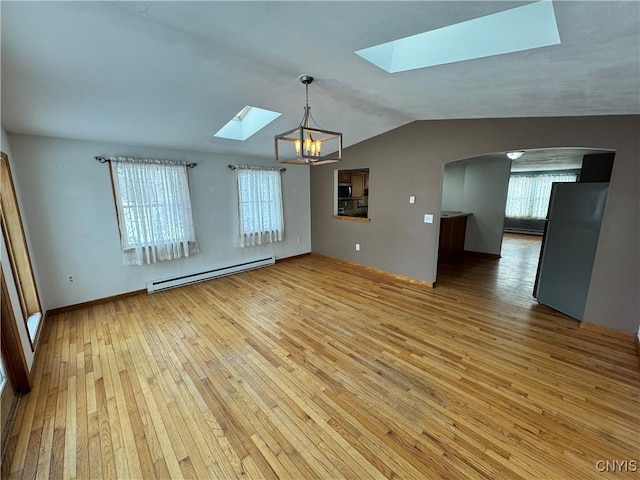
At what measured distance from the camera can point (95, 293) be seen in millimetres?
3479

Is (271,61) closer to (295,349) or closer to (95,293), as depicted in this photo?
(295,349)

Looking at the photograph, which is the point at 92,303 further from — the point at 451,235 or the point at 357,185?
the point at 451,235

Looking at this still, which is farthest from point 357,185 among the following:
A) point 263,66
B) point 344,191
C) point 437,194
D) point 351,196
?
point 263,66

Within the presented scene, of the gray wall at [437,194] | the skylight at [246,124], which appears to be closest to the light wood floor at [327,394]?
the gray wall at [437,194]

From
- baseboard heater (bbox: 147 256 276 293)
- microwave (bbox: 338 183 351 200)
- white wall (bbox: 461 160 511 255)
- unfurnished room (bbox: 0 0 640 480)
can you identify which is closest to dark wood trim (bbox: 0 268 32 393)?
unfurnished room (bbox: 0 0 640 480)

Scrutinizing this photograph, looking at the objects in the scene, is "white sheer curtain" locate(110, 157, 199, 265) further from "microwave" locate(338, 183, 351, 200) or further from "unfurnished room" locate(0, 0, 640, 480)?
"microwave" locate(338, 183, 351, 200)

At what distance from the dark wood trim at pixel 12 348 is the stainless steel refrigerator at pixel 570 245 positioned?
17.2 feet

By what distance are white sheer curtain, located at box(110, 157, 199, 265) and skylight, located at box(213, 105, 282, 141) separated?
2.96 feet

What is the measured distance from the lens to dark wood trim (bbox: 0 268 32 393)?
1841 millimetres

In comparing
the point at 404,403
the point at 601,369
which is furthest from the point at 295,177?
the point at 601,369

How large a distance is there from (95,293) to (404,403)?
4056 millimetres

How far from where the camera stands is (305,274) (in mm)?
4723
